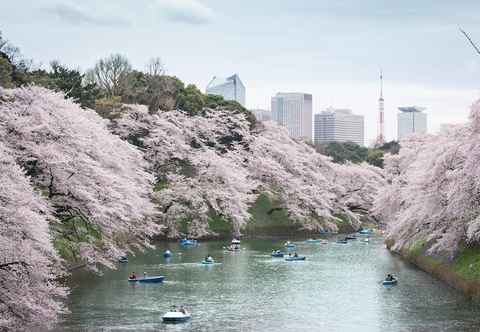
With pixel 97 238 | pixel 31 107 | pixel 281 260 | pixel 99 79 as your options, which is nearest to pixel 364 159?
pixel 99 79

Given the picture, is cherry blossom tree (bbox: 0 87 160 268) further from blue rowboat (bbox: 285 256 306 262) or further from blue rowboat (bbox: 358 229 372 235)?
blue rowboat (bbox: 358 229 372 235)

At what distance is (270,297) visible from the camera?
127ft

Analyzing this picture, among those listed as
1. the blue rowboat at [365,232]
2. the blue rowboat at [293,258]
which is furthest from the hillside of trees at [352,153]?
the blue rowboat at [293,258]

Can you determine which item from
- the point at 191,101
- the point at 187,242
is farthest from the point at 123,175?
the point at 191,101

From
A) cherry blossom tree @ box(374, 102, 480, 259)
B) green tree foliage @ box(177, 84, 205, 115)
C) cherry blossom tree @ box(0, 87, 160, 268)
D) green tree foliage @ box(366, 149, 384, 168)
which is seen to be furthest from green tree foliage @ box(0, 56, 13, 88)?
green tree foliage @ box(366, 149, 384, 168)

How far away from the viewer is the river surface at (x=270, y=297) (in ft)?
104

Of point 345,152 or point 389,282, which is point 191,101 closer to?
point 345,152

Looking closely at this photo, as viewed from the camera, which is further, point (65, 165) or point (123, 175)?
point (123, 175)

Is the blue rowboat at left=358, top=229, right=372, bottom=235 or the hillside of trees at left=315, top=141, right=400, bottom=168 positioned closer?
the blue rowboat at left=358, top=229, right=372, bottom=235

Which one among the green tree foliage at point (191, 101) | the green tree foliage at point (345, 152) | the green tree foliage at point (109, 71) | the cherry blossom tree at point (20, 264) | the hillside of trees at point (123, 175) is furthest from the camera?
the green tree foliage at point (345, 152)

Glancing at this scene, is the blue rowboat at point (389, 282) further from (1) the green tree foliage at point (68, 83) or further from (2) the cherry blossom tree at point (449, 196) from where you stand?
(1) the green tree foliage at point (68, 83)

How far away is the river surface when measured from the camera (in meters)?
31.5

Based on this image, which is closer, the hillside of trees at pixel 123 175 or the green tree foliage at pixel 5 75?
the hillside of trees at pixel 123 175

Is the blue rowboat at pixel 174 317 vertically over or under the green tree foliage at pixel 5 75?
under
